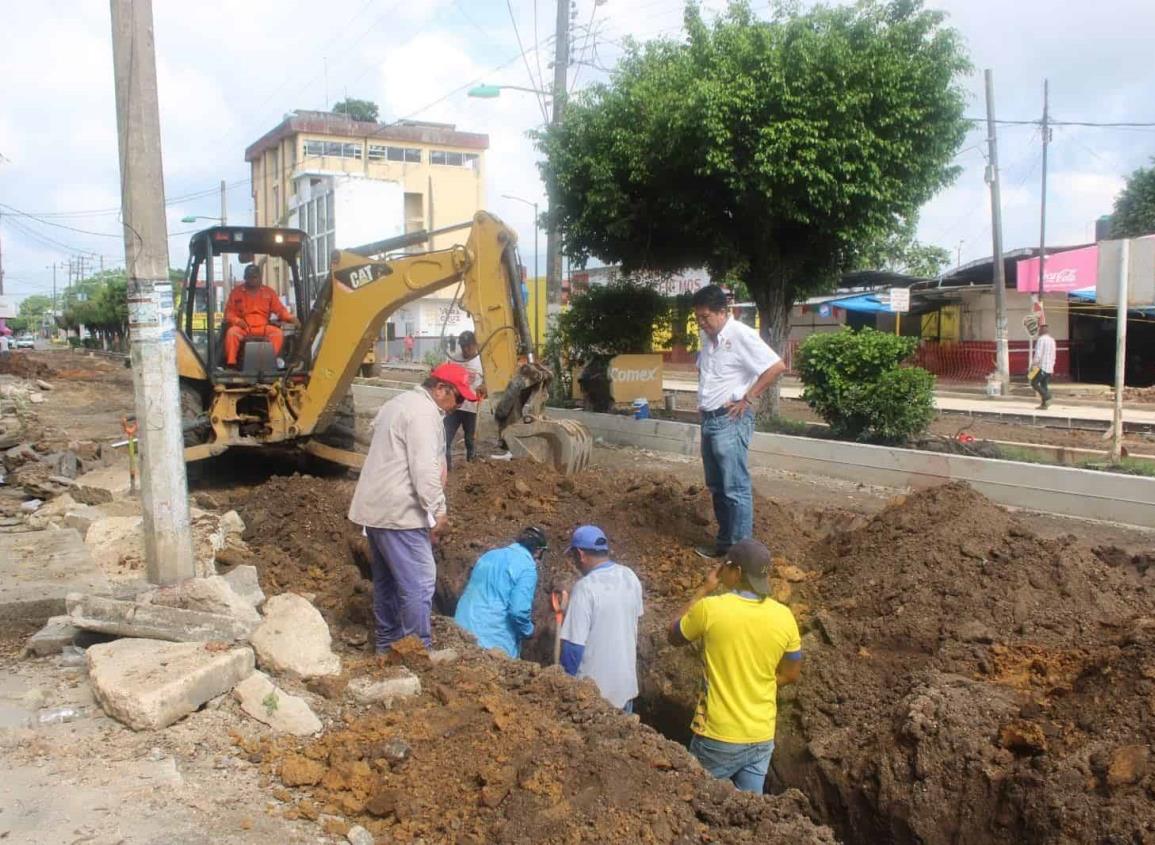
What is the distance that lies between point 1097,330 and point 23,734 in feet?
94.3

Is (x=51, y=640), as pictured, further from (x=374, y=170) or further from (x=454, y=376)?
(x=374, y=170)

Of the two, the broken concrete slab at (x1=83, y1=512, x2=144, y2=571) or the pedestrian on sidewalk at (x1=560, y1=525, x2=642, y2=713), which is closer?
the pedestrian on sidewalk at (x1=560, y1=525, x2=642, y2=713)

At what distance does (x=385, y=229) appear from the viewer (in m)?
58.0

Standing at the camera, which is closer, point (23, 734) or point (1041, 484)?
point (23, 734)

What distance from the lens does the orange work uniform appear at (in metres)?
10.4

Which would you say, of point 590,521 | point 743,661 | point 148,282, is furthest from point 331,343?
point 743,661

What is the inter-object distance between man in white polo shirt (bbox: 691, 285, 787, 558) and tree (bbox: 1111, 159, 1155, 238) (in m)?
28.6

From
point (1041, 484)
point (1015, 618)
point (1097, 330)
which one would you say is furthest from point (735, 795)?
point (1097, 330)

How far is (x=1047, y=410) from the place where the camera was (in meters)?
18.5

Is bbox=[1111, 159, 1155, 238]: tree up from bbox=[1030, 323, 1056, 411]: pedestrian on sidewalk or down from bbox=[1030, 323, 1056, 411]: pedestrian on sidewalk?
up

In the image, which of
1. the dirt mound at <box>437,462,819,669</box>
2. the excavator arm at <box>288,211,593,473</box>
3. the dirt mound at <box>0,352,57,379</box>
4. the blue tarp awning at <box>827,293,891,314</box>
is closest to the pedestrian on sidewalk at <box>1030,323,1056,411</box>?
the blue tarp awning at <box>827,293,891,314</box>

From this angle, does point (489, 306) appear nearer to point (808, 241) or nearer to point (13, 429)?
point (808, 241)

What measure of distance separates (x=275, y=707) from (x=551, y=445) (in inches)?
233

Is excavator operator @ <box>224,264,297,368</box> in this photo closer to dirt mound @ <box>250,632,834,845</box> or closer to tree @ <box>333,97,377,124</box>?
dirt mound @ <box>250,632,834,845</box>
